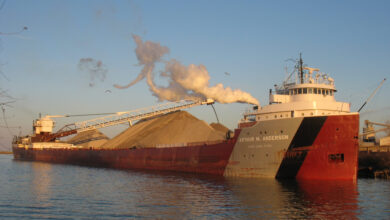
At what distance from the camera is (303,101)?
31.2 metres

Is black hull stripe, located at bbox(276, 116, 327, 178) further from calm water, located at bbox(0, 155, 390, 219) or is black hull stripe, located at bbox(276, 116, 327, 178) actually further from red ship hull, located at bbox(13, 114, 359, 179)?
calm water, located at bbox(0, 155, 390, 219)

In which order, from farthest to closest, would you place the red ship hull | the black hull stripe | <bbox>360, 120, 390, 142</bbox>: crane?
<bbox>360, 120, 390, 142</bbox>: crane, the black hull stripe, the red ship hull

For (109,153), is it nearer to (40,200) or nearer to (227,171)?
(227,171)

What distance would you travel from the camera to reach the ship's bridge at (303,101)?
29.8 metres

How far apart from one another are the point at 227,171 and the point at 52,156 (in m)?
41.0

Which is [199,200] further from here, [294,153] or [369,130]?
[369,130]

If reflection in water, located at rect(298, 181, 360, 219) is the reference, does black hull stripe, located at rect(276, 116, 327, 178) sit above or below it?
above

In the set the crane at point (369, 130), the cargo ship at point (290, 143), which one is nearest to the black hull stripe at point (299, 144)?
the cargo ship at point (290, 143)

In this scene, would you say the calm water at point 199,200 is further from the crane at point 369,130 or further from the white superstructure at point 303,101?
the crane at point 369,130

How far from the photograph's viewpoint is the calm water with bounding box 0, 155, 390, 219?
56.7 ft

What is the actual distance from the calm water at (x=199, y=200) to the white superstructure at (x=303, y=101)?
569 cm

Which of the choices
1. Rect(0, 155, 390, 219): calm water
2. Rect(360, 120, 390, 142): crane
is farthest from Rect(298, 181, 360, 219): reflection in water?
Rect(360, 120, 390, 142): crane

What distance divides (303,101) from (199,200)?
14.6 metres

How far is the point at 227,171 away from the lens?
1302 inches
